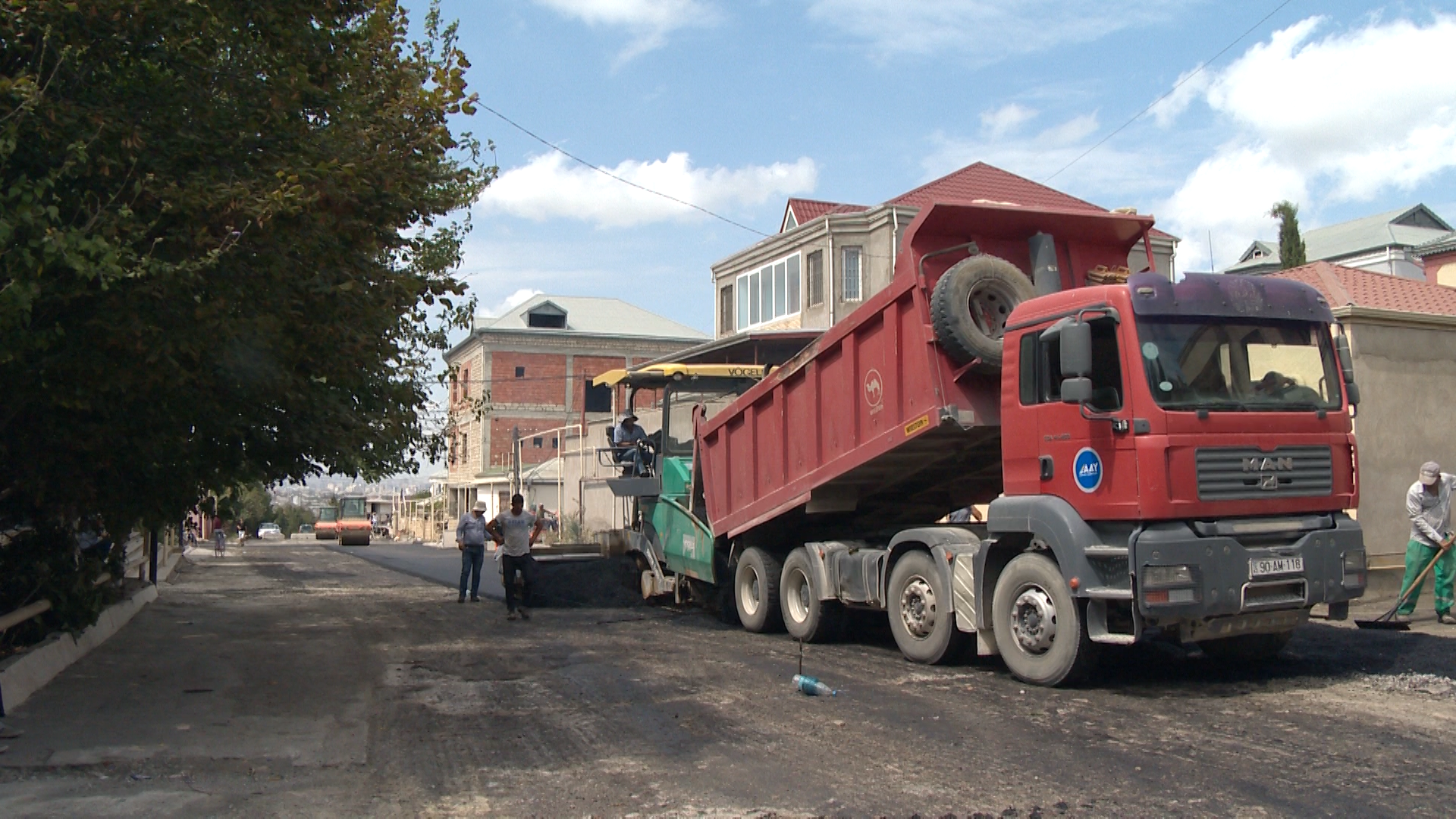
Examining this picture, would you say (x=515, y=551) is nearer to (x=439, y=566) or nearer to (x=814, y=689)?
(x=814, y=689)

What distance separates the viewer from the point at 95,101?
22.5ft

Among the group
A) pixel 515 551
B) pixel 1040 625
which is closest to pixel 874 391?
pixel 1040 625

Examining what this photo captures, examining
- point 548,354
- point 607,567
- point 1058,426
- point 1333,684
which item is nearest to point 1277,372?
point 1058,426

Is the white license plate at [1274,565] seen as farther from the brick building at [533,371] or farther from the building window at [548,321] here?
the building window at [548,321]

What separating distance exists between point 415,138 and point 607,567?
8.23 m

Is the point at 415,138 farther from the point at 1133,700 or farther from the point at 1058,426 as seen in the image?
the point at 1133,700

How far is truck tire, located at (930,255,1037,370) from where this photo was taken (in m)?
8.82

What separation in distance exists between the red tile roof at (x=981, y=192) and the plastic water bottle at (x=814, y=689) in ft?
89.2

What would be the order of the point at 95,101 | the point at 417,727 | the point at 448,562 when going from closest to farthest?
the point at 95,101
the point at 417,727
the point at 448,562

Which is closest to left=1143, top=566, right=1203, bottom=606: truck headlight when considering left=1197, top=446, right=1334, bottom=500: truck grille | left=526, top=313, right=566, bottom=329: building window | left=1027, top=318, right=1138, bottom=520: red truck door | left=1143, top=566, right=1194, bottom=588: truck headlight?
left=1143, top=566, right=1194, bottom=588: truck headlight

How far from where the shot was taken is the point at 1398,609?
10695 mm

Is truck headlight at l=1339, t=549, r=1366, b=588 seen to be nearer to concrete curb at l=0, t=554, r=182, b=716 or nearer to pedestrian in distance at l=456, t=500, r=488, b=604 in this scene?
concrete curb at l=0, t=554, r=182, b=716

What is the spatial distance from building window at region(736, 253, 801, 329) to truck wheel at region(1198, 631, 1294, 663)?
26174 mm

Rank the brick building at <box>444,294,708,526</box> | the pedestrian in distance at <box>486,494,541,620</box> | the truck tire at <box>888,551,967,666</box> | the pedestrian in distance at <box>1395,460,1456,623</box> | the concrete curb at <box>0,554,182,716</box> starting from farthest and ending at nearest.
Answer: the brick building at <box>444,294,708,526</box> < the pedestrian in distance at <box>486,494,541,620</box> < the pedestrian in distance at <box>1395,460,1456,623</box> < the truck tire at <box>888,551,967,666</box> < the concrete curb at <box>0,554,182,716</box>
